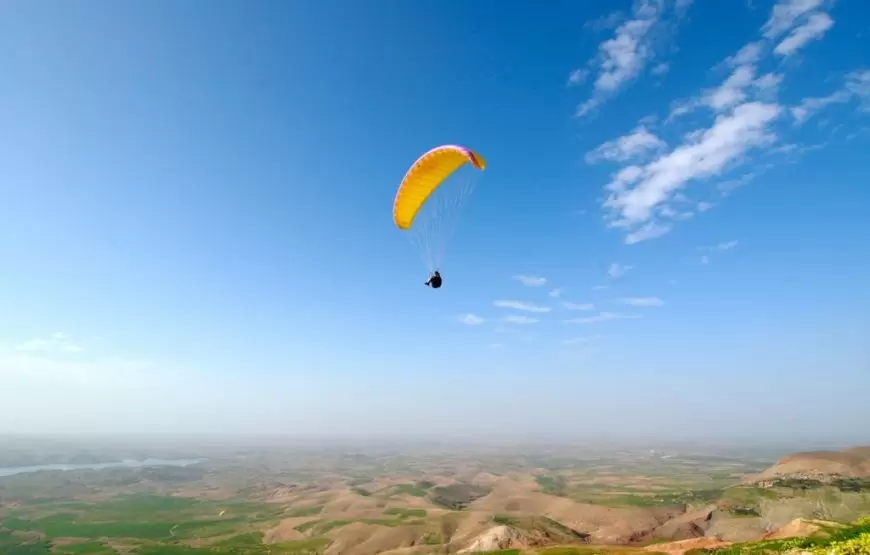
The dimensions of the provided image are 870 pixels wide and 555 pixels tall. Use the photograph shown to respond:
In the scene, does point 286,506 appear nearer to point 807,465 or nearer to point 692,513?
point 692,513

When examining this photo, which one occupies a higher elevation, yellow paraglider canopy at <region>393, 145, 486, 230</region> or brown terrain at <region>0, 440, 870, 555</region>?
yellow paraglider canopy at <region>393, 145, 486, 230</region>

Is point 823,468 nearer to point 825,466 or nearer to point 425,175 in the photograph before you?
point 825,466

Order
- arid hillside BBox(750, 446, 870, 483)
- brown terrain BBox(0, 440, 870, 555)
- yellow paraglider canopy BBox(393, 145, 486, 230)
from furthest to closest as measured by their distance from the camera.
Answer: arid hillside BBox(750, 446, 870, 483) → brown terrain BBox(0, 440, 870, 555) → yellow paraglider canopy BBox(393, 145, 486, 230)

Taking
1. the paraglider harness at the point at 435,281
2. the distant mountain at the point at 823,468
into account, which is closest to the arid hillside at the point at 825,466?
the distant mountain at the point at 823,468

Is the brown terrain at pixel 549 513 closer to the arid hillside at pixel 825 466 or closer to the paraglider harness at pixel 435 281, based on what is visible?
the arid hillside at pixel 825 466

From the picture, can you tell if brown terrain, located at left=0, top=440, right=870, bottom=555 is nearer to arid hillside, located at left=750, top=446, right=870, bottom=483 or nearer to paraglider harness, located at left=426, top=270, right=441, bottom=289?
arid hillside, located at left=750, top=446, right=870, bottom=483

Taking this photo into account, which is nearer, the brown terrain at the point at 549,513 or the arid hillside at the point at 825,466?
the brown terrain at the point at 549,513

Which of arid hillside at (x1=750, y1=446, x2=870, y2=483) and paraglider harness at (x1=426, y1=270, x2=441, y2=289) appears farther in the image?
arid hillside at (x1=750, y1=446, x2=870, y2=483)

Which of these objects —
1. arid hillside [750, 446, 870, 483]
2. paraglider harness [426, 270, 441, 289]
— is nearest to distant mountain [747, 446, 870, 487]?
arid hillside [750, 446, 870, 483]

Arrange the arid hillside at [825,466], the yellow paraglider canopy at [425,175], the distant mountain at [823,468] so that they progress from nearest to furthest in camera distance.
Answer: the yellow paraglider canopy at [425,175] < the distant mountain at [823,468] < the arid hillside at [825,466]
